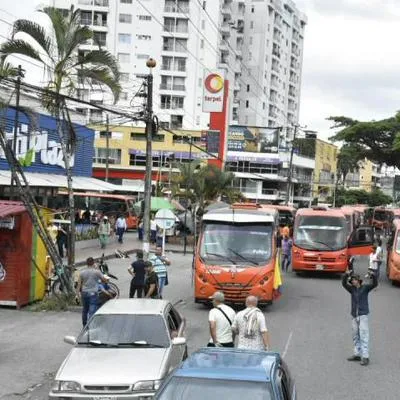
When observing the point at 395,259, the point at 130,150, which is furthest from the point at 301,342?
the point at 130,150

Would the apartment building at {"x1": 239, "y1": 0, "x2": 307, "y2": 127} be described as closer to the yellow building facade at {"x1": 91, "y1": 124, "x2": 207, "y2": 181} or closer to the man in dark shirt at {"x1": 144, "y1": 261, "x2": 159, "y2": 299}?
the yellow building facade at {"x1": 91, "y1": 124, "x2": 207, "y2": 181}

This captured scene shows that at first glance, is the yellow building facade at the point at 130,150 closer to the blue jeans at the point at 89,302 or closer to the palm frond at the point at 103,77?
the palm frond at the point at 103,77

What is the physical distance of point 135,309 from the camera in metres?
11.5

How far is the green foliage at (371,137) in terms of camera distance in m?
58.2

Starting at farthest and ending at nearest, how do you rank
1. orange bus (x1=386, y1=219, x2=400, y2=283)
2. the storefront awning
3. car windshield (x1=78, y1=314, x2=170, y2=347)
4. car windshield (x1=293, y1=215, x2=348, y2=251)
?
the storefront awning
car windshield (x1=293, y1=215, x2=348, y2=251)
orange bus (x1=386, y1=219, x2=400, y2=283)
car windshield (x1=78, y1=314, x2=170, y2=347)

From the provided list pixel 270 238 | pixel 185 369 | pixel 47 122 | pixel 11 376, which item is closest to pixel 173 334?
pixel 11 376

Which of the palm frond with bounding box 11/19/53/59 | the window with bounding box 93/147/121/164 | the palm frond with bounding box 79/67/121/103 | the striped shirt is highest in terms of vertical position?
the palm frond with bounding box 11/19/53/59

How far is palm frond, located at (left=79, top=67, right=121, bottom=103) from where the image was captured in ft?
62.8

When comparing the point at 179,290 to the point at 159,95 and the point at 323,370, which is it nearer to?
the point at 323,370

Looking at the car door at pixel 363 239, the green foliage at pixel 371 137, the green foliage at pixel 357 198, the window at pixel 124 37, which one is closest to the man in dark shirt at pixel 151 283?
the car door at pixel 363 239

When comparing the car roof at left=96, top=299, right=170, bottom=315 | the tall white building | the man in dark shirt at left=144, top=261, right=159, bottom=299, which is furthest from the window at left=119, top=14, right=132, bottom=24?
the car roof at left=96, top=299, right=170, bottom=315

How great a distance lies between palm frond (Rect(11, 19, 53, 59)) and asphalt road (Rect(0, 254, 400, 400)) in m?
6.98

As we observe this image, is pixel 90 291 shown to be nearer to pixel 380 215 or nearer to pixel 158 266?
pixel 158 266

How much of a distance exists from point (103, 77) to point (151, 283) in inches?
228
